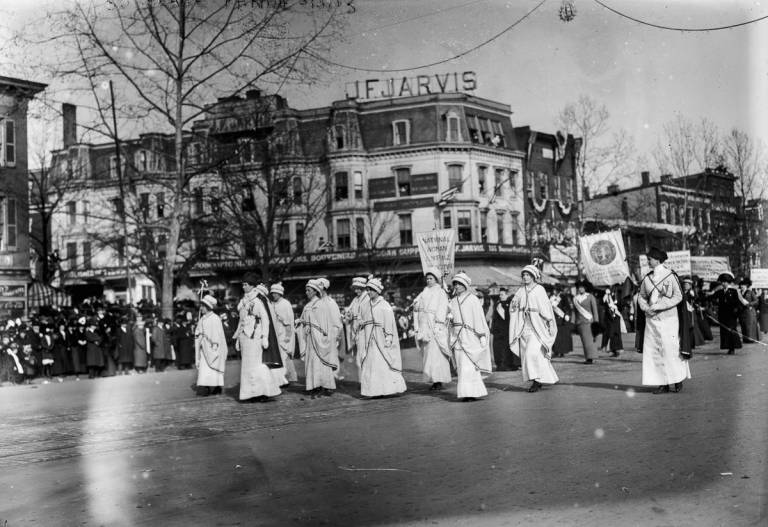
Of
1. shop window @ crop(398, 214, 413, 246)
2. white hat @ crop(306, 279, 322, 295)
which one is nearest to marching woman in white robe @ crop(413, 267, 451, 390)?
white hat @ crop(306, 279, 322, 295)

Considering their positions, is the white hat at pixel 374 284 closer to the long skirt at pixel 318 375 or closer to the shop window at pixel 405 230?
the long skirt at pixel 318 375

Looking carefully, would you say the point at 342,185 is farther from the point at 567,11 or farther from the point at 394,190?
the point at 567,11

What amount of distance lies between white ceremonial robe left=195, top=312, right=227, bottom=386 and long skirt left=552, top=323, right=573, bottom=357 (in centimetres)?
870

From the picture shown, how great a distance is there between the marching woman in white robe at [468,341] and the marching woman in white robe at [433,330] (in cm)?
68

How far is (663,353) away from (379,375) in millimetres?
3984

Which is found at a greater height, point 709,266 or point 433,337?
point 709,266

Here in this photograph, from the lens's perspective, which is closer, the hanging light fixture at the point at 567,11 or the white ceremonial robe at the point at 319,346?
the hanging light fixture at the point at 567,11

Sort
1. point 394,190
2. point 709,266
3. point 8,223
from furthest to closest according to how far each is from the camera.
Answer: point 394,190 < point 8,223 < point 709,266

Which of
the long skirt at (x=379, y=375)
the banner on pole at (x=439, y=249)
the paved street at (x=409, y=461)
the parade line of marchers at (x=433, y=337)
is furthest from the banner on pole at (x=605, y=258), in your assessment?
the long skirt at (x=379, y=375)

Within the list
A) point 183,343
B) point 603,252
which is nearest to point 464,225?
point 603,252

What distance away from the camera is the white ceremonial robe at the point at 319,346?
13.3 meters

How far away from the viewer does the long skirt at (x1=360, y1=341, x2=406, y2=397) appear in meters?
12.5

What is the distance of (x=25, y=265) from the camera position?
30625 mm

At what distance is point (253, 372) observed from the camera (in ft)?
41.8
